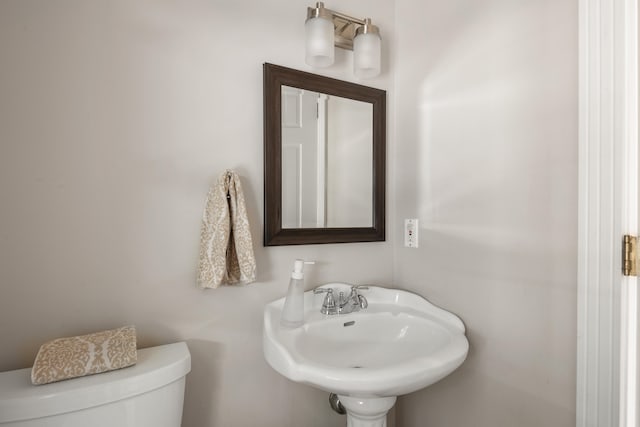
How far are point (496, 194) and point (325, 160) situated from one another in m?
0.61

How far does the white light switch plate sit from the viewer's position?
4.49ft

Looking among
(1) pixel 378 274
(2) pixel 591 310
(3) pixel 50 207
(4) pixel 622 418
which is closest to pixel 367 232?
(1) pixel 378 274

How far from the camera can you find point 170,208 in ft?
3.44

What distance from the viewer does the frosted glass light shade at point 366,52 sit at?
128cm

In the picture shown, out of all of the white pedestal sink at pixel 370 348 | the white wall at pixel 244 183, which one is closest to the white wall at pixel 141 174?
the white wall at pixel 244 183

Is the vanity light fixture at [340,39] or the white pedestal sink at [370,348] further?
the vanity light fixture at [340,39]

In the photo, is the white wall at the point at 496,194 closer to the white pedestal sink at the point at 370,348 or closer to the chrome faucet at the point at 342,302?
the white pedestal sink at the point at 370,348

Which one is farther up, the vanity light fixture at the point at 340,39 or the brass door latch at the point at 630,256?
the vanity light fixture at the point at 340,39

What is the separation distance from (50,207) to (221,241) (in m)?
0.45

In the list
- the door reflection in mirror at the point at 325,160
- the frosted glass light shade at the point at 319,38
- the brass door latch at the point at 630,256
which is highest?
the frosted glass light shade at the point at 319,38

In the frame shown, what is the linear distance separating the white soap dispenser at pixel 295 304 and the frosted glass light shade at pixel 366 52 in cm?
78

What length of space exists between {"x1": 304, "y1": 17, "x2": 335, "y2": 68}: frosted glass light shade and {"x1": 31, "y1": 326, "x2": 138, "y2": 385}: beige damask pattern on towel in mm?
1051

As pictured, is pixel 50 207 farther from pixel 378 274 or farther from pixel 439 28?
pixel 439 28

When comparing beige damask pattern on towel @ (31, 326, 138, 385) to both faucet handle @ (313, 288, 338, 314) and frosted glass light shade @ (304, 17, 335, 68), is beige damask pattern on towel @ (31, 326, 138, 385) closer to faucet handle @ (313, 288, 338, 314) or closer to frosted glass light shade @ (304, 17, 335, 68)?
faucet handle @ (313, 288, 338, 314)
